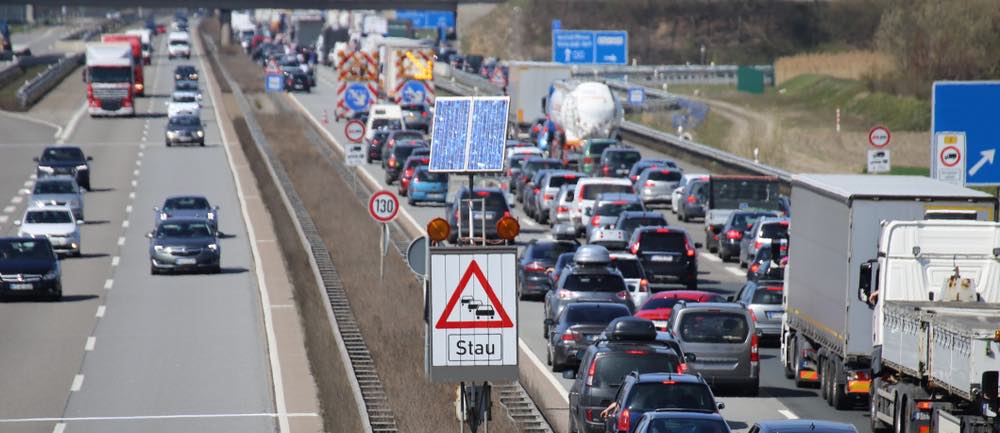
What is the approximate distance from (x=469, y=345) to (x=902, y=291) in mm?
7368

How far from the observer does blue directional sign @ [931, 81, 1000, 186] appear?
31234 millimetres

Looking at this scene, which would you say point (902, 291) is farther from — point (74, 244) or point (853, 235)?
point (74, 244)

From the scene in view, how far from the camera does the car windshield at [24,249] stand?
37.4m

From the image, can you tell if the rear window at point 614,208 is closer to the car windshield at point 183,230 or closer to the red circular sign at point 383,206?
the car windshield at point 183,230

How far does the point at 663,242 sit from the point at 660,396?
20.1 m

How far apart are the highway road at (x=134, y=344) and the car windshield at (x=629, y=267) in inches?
274

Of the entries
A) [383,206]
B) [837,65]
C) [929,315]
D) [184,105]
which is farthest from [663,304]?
[837,65]

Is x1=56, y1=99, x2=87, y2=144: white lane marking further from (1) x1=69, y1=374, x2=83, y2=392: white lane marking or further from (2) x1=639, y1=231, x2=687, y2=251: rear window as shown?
(1) x1=69, y1=374, x2=83, y2=392: white lane marking

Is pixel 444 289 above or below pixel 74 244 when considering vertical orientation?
above

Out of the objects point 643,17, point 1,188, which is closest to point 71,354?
point 1,188

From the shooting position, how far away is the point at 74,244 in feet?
148

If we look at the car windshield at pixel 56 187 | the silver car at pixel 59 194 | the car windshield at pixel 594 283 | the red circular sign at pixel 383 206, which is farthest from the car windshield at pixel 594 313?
the car windshield at pixel 56 187

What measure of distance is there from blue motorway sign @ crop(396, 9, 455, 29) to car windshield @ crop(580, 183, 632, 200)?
12173 centimetres

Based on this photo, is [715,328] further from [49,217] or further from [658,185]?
[658,185]
